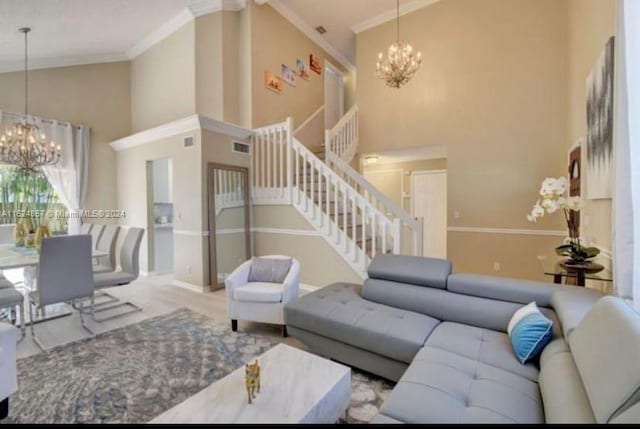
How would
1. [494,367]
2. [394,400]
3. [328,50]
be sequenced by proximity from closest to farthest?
[394,400] < [494,367] < [328,50]

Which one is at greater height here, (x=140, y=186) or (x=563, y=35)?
(x=563, y=35)

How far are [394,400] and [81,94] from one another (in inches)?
278

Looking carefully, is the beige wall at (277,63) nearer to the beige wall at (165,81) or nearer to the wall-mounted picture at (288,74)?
the wall-mounted picture at (288,74)

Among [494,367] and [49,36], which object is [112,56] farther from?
[494,367]

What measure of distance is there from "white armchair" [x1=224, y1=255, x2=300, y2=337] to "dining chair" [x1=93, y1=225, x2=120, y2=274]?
1970 millimetres

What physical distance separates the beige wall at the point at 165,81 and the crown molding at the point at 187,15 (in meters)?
0.08

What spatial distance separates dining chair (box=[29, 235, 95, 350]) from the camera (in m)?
2.71

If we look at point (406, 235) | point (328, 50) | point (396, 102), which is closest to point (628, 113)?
point (406, 235)

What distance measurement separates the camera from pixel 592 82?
2.84 metres

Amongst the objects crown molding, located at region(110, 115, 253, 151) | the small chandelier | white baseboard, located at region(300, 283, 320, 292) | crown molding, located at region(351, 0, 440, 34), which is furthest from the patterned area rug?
crown molding, located at region(351, 0, 440, 34)

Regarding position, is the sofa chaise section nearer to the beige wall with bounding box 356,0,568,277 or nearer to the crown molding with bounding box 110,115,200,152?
the crown molding with bounding box 110,115,200,152

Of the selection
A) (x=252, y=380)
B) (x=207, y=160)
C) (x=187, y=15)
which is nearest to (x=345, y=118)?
(x=207, y=160)

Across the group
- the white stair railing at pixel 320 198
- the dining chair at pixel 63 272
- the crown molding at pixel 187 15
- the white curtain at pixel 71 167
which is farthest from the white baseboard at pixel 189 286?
the crown molding at pixel 187 15

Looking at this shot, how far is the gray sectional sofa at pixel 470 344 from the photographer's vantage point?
1.09 meters
